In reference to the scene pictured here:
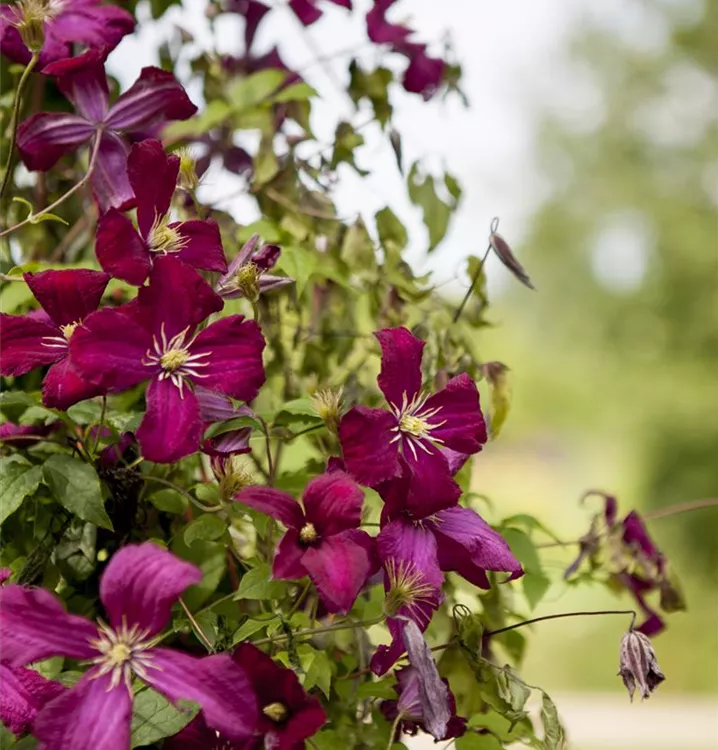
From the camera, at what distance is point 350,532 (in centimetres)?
37

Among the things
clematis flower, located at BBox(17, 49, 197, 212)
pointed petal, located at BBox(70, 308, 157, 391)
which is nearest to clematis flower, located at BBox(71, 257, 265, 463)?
pointed petal, located at BBox(70, 308, 157, 391)

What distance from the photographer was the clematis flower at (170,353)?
1.22 ft

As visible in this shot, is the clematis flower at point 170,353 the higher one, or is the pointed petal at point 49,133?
the pointed petal at point 49,133

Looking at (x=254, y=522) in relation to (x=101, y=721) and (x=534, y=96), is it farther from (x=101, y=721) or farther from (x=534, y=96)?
(x=534, y=96)

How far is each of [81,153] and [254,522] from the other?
38 centimetres

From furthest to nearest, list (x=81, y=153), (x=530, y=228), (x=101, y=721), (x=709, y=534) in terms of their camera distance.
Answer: (x=530, y=228) < (x=709, y=534) < (x=81, y=153) < (x=101, y=721)

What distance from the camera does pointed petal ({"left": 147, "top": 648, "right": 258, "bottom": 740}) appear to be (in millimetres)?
322

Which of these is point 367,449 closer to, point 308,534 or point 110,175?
point 308,534

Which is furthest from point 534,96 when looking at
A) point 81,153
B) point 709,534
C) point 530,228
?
point 81,153

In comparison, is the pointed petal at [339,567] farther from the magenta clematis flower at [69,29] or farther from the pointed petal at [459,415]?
the magenta clematis flower at [69,29]

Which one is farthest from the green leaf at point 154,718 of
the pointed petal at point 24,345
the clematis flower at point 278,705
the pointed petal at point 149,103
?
the pointed petal at point 149,103

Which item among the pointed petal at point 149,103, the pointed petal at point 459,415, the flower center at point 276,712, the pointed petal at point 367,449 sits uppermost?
the pointed petal at point 149,103

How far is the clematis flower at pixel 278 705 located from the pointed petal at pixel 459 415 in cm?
12

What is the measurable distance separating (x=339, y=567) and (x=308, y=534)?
0.07ft
